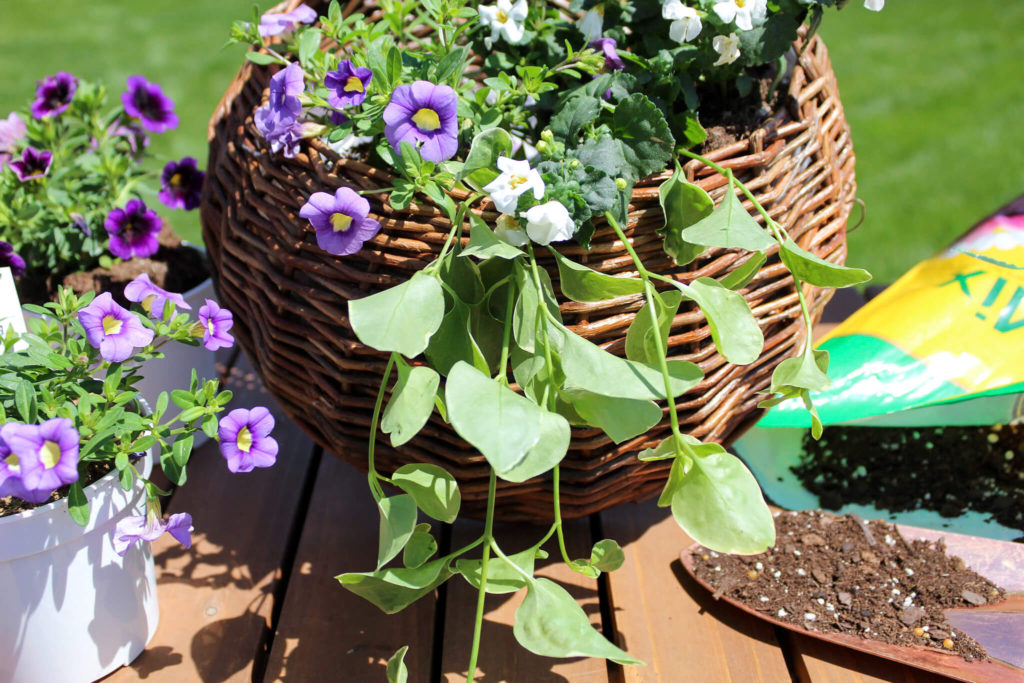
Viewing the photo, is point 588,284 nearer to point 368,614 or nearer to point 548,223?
point 548,223

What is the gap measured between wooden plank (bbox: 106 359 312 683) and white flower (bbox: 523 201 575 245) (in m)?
0.51

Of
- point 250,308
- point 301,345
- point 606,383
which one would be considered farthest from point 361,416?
point 606,383

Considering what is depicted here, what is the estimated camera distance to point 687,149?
85cm

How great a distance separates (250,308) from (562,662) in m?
0.47

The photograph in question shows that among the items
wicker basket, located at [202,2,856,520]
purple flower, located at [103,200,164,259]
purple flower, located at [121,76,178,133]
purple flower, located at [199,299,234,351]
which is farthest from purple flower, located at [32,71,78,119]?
purple flower, located at [199,299,234,351]

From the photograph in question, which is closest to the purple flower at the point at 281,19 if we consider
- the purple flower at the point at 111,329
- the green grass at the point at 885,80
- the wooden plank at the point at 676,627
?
the purple flower at the point at 111,329

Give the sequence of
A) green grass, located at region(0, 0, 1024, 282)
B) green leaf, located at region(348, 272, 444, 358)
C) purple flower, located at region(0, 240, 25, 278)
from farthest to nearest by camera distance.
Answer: green grass, located at region(0, 0, 1024, 282) → purple flower, located at region(0, 240, 25, 278) → green leaf, located at region(348, 272, 444, 358)

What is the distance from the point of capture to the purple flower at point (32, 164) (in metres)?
1.10

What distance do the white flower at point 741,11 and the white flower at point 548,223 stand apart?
230 millimetres

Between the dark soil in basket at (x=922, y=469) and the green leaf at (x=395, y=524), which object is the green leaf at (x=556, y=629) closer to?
the green leaf at (x=395, y=524)

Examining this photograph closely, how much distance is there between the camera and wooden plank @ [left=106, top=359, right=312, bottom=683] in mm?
884

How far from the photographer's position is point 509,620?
3.01ft

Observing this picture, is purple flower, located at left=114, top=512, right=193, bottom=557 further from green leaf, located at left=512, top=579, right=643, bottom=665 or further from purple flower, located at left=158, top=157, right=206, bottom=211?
purple flower, located at left=158, top=157, right=206, bottom=211

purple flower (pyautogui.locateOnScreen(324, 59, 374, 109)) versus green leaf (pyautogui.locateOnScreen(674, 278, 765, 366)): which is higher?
purple flower (pyautogui.locateOnScreen(324, 59, 374, 109))
